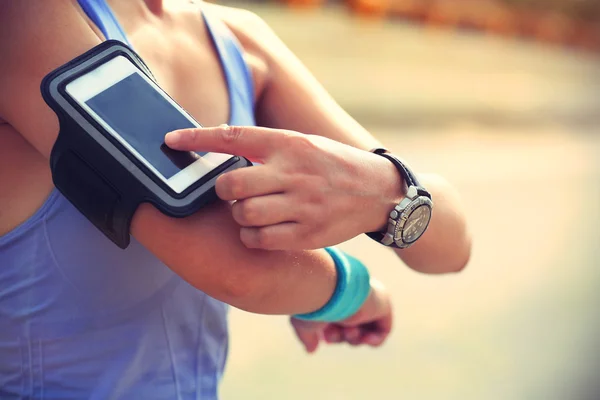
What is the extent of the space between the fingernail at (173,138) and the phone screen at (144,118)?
0.03 feet

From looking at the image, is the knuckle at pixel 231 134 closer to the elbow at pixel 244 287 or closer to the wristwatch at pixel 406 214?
the elbow at pixel 244 287

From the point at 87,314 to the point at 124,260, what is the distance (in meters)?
0.10

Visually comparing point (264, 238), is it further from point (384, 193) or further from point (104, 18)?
point (104, 18)

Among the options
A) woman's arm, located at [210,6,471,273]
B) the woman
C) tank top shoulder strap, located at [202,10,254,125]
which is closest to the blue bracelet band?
the woman

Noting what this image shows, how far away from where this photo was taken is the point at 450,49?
32.2 ft

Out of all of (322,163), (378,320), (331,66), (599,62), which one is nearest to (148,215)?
(322,163)

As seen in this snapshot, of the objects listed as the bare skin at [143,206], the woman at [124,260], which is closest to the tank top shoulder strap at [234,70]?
the woman at [124,260]

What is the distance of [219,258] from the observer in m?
1.06

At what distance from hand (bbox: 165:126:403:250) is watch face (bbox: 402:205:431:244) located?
132 millimetres

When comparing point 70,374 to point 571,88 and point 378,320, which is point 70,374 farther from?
point 571,88

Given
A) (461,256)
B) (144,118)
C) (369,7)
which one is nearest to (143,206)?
(144,118)

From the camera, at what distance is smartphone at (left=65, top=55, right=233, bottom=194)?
101 cm

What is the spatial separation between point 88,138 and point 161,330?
15.1 inches

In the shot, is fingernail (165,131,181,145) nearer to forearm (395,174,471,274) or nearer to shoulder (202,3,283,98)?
shoulder (202,3,283,98)
